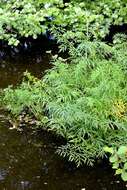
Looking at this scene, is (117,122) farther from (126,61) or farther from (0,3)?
(0,3)

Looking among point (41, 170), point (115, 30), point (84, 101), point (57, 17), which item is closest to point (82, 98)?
point (84, 101)

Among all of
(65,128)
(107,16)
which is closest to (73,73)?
(65,128)

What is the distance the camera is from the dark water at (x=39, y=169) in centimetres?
532

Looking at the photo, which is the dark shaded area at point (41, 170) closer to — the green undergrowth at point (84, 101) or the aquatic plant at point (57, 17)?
the green undergrowth at point (84, 101)

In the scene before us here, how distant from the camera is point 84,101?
18.5 feet

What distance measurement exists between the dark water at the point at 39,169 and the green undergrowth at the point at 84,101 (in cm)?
15

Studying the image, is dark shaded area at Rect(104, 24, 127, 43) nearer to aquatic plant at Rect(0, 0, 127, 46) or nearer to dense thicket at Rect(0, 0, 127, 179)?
aquatic plant at Rect(0, 0, 127, 46)

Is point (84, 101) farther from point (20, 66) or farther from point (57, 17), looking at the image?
point (57, 17)

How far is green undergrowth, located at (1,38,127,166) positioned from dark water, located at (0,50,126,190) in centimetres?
15

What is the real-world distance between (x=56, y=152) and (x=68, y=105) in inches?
27.8

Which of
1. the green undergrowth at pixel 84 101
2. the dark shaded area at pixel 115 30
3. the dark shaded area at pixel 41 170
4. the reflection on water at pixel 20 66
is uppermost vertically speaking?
the dark shaded area at pixel 115 30

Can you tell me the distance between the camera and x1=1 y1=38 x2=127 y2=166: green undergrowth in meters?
5.37

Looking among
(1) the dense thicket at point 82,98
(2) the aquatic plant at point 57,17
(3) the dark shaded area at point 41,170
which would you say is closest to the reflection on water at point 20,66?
(2) the aquatic plant at point 57,17

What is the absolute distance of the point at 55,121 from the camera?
5578mm
